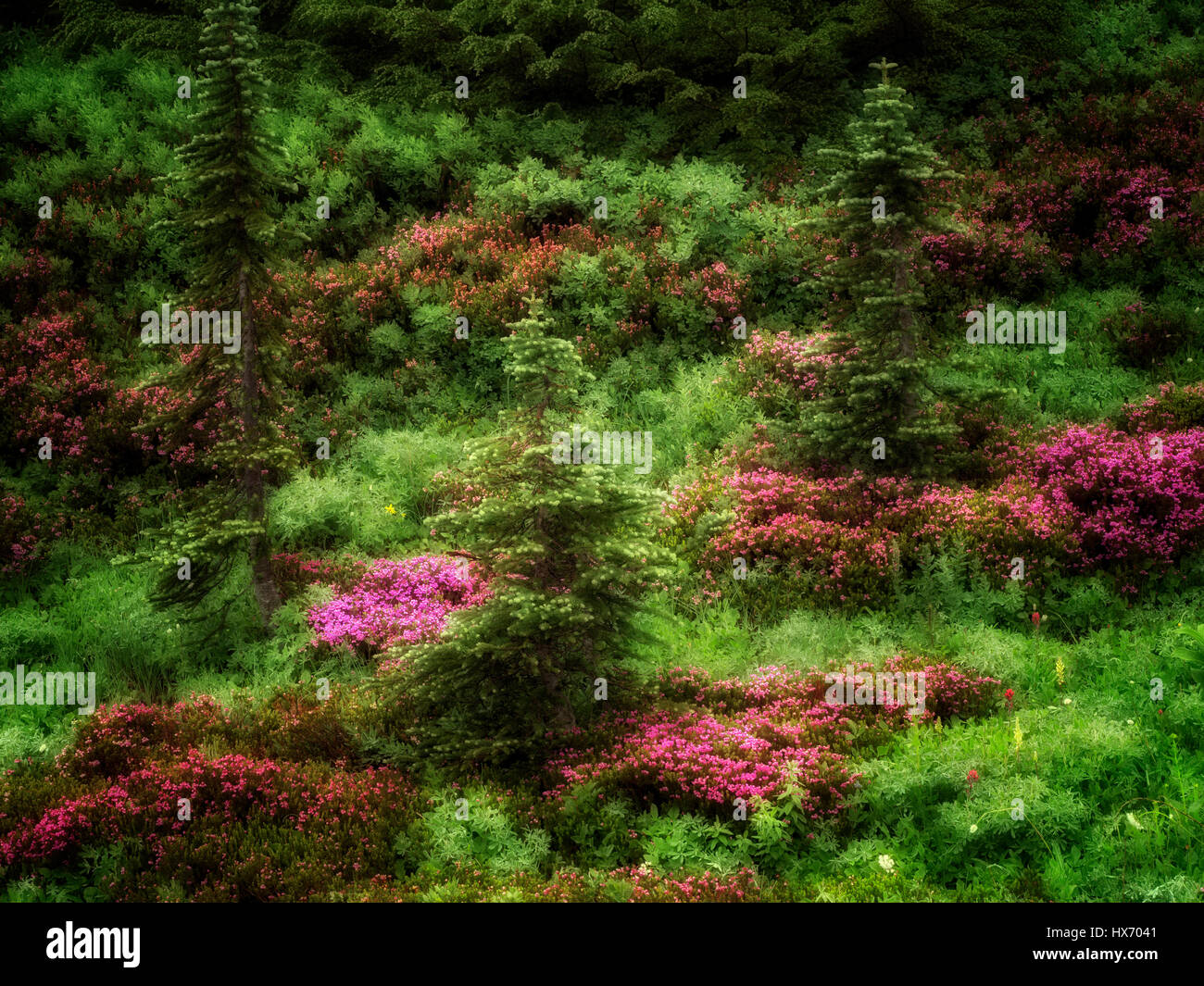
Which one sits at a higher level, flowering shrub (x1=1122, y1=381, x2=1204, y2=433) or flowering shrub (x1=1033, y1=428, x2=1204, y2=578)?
flowering shrub (x1=1122, y1=381, x2=1204, y2=433)

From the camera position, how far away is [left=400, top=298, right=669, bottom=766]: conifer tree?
6.68 meters

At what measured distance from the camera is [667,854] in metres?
6.05

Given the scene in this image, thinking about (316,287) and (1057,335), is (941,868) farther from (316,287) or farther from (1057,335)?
(316,287)

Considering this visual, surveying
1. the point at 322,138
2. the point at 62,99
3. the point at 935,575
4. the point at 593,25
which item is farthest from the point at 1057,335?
the point at 62,99

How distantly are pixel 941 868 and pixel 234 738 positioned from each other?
18.2 feet

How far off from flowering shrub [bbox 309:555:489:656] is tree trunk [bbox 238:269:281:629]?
55 cm

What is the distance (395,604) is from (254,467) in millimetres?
1995

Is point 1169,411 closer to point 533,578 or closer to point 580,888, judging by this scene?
point 533,578

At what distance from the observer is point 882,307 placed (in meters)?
9.91

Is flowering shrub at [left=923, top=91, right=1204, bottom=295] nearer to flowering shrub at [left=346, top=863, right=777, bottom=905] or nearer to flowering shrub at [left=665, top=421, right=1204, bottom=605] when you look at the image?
flowering shrub at [left=665, top=421, right=1204, bottom=605]

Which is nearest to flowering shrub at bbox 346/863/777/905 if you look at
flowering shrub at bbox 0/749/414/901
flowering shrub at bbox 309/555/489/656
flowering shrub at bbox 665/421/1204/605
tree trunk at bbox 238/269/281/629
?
flowering shrub at bbox 0/749/414/901

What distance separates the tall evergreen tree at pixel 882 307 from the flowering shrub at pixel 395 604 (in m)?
4.37

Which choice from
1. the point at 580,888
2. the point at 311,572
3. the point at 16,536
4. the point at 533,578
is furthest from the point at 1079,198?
the point at 16,536

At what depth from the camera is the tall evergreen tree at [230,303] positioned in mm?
8500
